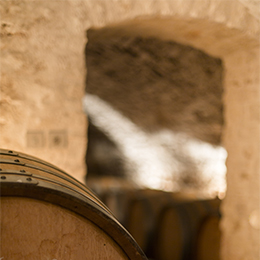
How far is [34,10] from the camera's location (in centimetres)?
148

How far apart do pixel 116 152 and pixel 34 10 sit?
11.7 feet

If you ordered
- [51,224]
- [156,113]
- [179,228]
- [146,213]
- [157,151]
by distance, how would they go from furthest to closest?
1. [157,151]
2. [156,113]
3. [146,213]
4. [179,228]
5. [51,224]

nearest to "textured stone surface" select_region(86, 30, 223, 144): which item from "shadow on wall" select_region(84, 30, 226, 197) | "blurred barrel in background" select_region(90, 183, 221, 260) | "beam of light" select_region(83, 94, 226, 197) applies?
"shadow on wall" select_region(84, 30, 226, 197)

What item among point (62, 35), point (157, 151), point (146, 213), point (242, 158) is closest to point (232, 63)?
point (242, 158)

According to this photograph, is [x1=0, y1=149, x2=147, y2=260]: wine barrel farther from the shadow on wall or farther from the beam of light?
the beam of light

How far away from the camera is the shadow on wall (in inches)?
122

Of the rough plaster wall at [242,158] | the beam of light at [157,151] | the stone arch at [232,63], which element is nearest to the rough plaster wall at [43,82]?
the stone arch at [232,63]

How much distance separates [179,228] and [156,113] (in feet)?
6.49

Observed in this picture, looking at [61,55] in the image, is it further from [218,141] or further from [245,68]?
[218,141]

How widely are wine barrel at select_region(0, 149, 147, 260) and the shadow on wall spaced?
7.74 feet

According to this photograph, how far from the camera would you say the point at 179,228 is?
87.2 inches

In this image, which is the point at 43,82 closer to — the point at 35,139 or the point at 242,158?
the point at 35,139

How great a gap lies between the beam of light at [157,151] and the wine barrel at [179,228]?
174cm

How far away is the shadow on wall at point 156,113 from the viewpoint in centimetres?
311
